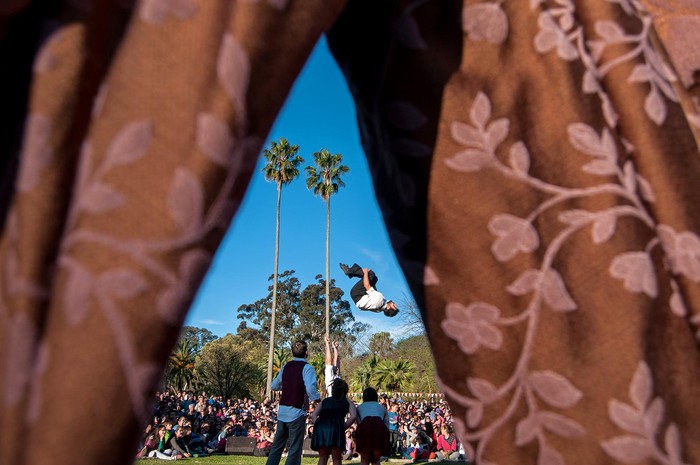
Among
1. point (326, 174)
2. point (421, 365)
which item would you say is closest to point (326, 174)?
point (326, 174)

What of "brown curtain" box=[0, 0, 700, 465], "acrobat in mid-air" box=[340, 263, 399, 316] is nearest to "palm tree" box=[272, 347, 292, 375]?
"acrobat in mid-air" box=[340, 263, 399, 316]

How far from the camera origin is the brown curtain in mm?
528

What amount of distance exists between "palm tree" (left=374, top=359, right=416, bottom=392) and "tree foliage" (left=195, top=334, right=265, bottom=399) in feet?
44.9

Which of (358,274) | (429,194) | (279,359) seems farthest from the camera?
(279,359)

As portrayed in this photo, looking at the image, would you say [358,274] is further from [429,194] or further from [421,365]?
[421,365]

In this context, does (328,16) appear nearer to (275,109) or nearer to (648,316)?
(275,109)

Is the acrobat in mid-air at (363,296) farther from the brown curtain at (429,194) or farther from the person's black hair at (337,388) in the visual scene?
the brown curtain at (429,194)

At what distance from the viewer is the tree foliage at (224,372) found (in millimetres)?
45625

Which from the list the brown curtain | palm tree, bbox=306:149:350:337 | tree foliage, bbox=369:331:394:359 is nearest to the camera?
the brown curtain

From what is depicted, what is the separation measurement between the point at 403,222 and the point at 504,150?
18cm

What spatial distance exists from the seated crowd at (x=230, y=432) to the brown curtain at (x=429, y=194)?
13.7 meters

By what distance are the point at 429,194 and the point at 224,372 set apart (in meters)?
47.4

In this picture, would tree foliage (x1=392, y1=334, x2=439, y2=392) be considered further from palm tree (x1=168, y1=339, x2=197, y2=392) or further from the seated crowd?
the seated crowd

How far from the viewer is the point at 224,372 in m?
45.8
